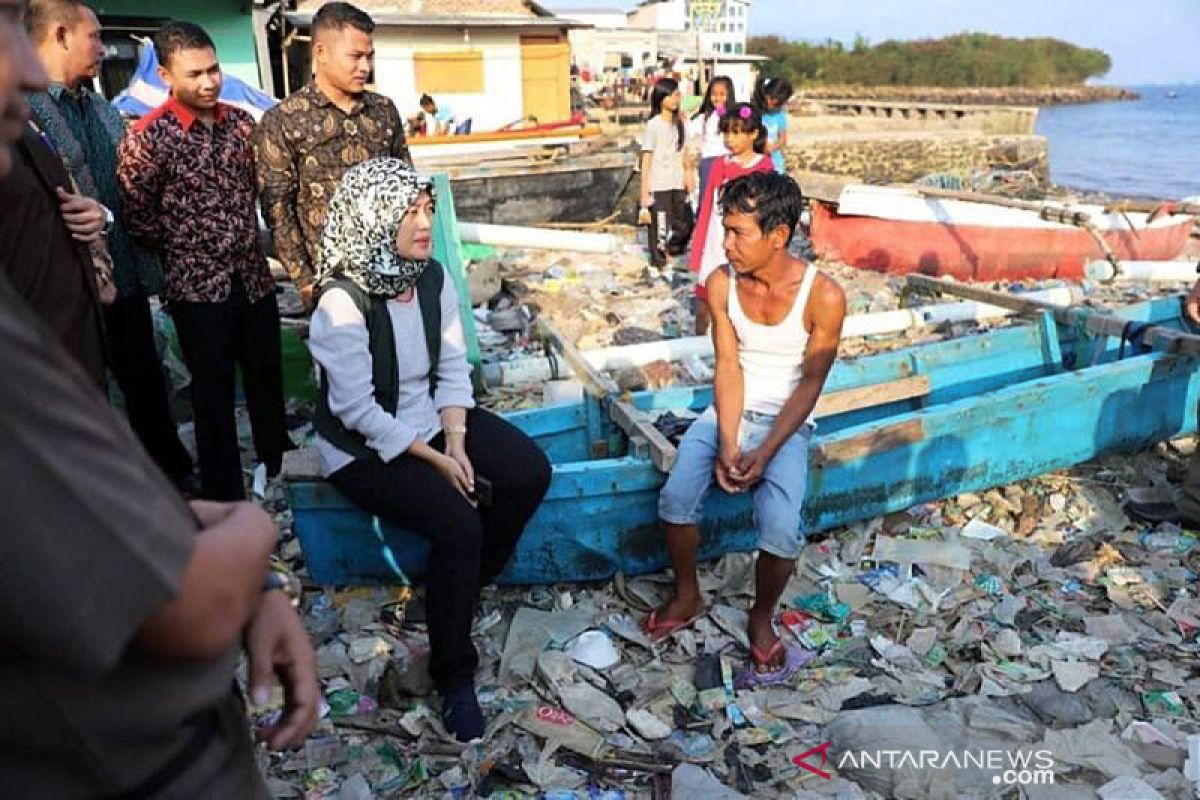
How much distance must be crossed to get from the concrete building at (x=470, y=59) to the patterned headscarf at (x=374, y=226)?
589 inches

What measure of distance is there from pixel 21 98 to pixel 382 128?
10.6ft

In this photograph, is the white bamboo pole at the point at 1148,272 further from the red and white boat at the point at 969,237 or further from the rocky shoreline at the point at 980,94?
the rocky shoreline at the point at 980,94

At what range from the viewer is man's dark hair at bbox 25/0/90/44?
118 inches

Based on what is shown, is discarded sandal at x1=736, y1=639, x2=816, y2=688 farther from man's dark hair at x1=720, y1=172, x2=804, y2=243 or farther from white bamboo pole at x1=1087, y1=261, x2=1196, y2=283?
white bamboo pole at x1=1087, y1=261, x2=1196, y2=283

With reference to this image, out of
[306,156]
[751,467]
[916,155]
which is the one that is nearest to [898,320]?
[751,467]

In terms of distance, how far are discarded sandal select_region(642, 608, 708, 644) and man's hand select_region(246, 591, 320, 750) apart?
2110 mm

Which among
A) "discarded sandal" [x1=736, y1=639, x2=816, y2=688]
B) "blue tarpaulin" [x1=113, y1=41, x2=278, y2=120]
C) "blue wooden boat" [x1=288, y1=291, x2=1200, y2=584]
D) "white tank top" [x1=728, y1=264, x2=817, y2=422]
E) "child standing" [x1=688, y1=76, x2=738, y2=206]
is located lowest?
"discarded sandal" [x1=736, y1=639, x2=816, y2=688]

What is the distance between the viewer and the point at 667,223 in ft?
28.1

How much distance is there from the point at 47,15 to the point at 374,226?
5.26 feet

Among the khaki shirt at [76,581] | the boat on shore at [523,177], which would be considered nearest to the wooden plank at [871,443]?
the khaki shirt at [76,581]

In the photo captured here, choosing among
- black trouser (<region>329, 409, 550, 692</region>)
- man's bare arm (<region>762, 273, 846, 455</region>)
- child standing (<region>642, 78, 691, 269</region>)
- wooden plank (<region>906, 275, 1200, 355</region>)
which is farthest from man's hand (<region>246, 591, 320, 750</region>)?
child standing (<region>642, 78, 691, 269</region>)

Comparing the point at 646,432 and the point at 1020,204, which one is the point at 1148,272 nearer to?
the point at 1020,204

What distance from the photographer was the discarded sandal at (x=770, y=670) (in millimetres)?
2930

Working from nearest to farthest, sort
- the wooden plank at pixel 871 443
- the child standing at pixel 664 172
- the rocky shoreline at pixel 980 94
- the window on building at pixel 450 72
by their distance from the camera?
the wooden plank at pixel 871 443, the child standing at pixel 664 172, the window on building at pixel 450 72, the rocky shoreline at pixel 980 94
